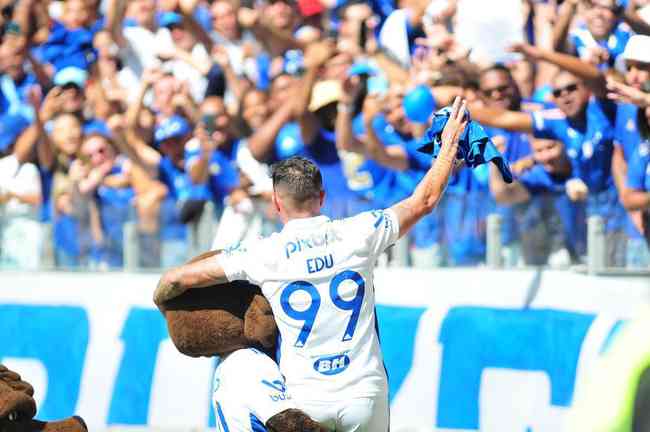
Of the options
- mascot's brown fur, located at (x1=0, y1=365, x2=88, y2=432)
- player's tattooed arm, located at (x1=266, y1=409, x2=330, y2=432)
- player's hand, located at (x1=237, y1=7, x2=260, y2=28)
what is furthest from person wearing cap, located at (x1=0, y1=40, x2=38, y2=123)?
player's tattooed arm, located at (x1=266, y1=409, x2=330, y2=432)

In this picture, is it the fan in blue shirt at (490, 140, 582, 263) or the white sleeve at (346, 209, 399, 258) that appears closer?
the white sleeve at (346, 209, 399, 258)

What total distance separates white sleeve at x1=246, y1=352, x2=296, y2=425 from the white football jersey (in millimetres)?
41

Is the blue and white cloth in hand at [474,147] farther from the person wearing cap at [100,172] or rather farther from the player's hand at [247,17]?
the player's hand at [247,17]

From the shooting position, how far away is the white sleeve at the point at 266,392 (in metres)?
4.66

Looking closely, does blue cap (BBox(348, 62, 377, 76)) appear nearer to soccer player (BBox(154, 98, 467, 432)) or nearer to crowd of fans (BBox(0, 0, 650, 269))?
crowd of fans (BBox(0, 0, 650, 269))

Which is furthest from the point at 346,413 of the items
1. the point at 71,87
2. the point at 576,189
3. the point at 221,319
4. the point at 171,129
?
the point at 71,87

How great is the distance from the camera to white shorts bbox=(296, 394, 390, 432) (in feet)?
15.2

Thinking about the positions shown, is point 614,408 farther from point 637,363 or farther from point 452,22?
point 452,22

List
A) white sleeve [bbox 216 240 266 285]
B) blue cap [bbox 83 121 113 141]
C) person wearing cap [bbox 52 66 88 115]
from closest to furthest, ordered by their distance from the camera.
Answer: white sleeve [bbox 216 240 266 285]
blue cap [bbox 83 121 113 141]
person wearing cap [bbox 52 66 88 115]

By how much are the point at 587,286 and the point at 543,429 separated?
78 cm

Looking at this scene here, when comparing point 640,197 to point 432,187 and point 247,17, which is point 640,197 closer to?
point 432,187

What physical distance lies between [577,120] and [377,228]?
3.47 metres

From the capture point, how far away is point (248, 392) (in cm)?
474

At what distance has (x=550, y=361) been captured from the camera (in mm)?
6559
